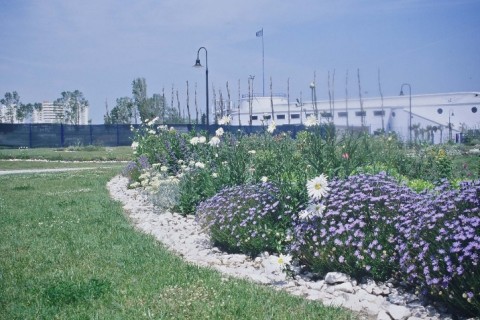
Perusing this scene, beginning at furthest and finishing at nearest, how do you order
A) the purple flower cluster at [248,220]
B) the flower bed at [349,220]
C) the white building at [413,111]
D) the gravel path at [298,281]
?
the white building at [413,111]
the purple flower cluster at [248,220]
the gravel path at [298,281]
the flower bed at [349,220]

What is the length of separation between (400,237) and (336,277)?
2.59ft

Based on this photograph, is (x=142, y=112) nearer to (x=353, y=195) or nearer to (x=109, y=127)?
(x=109, y=127)

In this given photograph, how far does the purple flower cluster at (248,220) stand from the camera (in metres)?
5.79

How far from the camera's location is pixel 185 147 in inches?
479

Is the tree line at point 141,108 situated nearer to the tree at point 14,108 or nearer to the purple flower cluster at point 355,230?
the tree at point 14,108

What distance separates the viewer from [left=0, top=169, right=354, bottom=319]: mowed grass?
392 cm

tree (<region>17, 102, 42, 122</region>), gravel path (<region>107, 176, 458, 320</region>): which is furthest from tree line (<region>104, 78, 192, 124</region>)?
gravel path (<region>107, 176, 458, 320</region>)

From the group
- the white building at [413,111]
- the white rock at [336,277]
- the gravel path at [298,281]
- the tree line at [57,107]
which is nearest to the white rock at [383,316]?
the gravel path at [298,281]

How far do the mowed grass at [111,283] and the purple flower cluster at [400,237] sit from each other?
0.78 m

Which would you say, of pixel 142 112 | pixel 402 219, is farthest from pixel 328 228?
pixel 142 112

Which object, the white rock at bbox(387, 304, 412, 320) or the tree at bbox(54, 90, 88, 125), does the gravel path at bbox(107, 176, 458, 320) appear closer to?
the white rock at bbox(387, 304, 412, 320)

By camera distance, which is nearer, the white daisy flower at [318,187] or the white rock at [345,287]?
the white rock at [345,287]

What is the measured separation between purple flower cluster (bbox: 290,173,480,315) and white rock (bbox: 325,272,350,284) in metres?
0.08

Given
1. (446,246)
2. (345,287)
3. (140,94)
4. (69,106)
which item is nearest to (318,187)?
(345,287)
